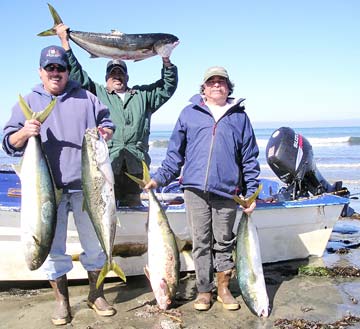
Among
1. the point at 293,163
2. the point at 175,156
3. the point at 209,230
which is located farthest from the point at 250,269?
the point at 293,163

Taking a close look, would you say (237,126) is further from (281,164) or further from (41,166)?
(281,164)

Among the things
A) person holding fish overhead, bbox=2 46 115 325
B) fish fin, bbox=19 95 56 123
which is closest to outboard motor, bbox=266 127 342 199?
person holding fish overhead, bbox=2 46 115 325

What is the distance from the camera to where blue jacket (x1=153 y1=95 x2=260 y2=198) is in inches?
181

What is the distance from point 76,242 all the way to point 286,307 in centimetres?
249

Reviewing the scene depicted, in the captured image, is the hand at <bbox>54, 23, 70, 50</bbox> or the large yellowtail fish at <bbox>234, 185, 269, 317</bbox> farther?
the hand at <bbox>54, 23, 70, 50</bbox>

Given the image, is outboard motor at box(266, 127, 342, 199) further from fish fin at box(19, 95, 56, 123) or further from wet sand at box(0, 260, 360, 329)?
fish fin at box(19, 95, 56, 123)

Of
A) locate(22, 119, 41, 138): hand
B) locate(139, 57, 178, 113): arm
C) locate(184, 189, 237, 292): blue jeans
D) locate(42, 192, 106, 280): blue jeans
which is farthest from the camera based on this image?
locate(139, 57, 178, 113): arm

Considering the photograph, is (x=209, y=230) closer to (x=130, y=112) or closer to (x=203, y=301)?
(x=203, y=301)

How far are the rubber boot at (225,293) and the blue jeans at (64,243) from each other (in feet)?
4.18

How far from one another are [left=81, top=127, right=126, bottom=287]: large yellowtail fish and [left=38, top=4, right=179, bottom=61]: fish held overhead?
4.68 feet

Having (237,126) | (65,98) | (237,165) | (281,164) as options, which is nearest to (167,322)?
(237,165)

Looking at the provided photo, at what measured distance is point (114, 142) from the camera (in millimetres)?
5016

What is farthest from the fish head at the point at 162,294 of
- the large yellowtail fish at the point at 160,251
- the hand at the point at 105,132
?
the hand at the point at 105,132

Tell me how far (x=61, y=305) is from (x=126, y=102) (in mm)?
2259
